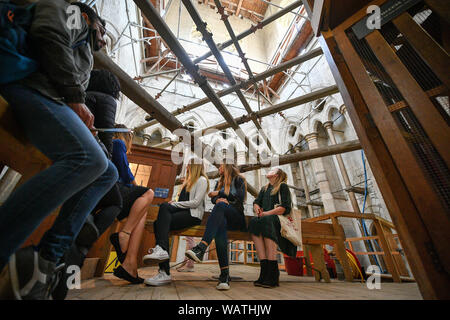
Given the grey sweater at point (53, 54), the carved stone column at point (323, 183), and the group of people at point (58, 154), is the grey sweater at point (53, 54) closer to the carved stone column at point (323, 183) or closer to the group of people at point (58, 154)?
the group of people at point (58, 154)

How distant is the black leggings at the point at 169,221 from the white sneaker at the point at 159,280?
0.06 meters

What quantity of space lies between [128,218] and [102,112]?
39.9 inches

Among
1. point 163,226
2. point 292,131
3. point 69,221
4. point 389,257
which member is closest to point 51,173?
point 69,221

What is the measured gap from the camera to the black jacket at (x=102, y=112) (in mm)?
1354

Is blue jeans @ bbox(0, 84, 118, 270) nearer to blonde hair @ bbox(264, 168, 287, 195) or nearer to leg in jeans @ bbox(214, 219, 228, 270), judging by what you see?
leg in jeans @ bbox(214, 219, 228, 270)

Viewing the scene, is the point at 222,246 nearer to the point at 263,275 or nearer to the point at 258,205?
the point at 263,275

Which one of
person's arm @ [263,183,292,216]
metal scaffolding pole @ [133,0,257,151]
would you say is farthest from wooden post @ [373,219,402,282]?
metal scaffolding pole @ [133,0,257,151]

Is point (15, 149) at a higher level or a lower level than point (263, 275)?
higher

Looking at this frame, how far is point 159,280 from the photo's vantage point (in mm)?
1687

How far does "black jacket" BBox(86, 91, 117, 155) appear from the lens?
53.3 inches

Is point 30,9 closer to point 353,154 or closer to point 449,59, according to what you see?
point 449,59

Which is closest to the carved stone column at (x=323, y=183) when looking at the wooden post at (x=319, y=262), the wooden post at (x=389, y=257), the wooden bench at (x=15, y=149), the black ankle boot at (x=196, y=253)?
the wooden post at (x=389, y=257)
